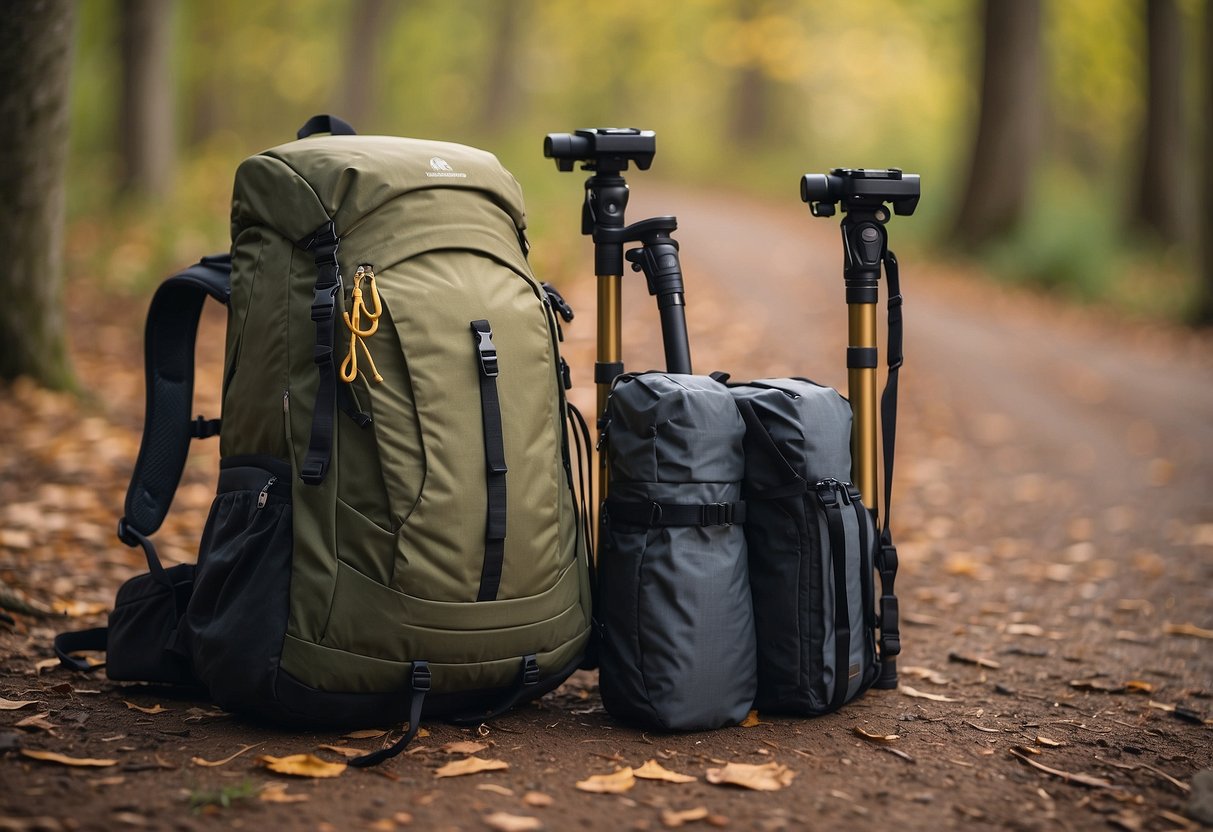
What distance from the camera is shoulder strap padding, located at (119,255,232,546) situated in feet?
10.1

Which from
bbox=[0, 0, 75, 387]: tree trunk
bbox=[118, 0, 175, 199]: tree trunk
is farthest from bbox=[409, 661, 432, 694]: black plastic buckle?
bbox=[118, 0, 175, 199]: tree trunk

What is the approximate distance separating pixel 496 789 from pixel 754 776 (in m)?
0.58

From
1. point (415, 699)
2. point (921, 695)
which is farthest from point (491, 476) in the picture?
point (921, 695)

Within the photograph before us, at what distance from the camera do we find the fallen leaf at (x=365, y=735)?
2.64 metres

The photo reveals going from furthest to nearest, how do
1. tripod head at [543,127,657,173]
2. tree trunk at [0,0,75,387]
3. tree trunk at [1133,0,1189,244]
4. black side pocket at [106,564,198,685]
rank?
tree trunk at [1133,0,1189,244] < tree trunk at [0,0,75,387] < tripod head at [543,127,657,173] < black side pocket at [106,564,198,685]

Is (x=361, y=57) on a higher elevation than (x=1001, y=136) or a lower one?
higher

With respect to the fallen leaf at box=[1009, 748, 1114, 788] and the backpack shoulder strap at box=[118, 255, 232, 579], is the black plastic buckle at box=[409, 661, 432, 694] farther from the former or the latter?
the fallen leaf at box=[1009, 748, 1114, 788]

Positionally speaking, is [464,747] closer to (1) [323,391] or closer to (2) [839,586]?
(1) [323,391]

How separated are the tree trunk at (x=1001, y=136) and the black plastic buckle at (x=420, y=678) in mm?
11630

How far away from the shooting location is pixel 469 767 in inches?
96.6

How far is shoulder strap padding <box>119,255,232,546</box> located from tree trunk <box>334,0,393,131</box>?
14.9 meters

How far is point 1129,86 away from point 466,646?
19314mm

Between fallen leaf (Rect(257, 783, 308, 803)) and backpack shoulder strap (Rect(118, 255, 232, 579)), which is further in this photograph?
backpack shoulder strap (Rect(118, 255, 232, 579))

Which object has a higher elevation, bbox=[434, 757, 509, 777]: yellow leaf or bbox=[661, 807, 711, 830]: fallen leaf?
bbox=[434, 757, 509, 777]: yellow leaf
